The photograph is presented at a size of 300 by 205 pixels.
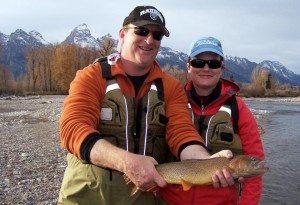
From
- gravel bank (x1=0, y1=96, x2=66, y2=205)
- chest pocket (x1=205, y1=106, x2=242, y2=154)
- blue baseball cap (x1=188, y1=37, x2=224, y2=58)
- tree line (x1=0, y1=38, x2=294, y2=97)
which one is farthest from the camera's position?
tree line (x1=0, y1=38, x2=294, y2=97)

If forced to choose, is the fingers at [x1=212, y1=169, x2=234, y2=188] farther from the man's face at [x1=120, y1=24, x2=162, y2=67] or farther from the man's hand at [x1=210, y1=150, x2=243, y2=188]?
the man's face at [x1=120, y1=24, x2=162, y2=67]

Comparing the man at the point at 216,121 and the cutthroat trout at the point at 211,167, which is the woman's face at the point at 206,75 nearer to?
the man at the point at 216,121

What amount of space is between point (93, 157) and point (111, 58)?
1.18 metres

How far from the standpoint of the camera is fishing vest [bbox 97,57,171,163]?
10.8 ft

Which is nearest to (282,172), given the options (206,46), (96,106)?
(206,46)

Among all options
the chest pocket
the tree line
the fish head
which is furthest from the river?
the tree line

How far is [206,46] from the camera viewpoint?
14.3 feet

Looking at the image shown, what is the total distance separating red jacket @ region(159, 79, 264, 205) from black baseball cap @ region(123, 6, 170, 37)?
4.00ft

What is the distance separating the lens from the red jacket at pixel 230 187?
146 inches

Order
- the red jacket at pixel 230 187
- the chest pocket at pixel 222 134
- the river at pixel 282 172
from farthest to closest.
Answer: the river at pixel 282 172, the chest pocket at pixel 222 134, the red jacket at pixel 230 187

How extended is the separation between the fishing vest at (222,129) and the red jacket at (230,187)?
2.6 inches

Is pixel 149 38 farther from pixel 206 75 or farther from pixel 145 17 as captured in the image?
Answer: pixel 206 75

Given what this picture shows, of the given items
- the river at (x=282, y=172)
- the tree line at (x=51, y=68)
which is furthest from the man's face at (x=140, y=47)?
the tree line at (x=51, y=68)

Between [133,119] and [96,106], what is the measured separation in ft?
1.29
